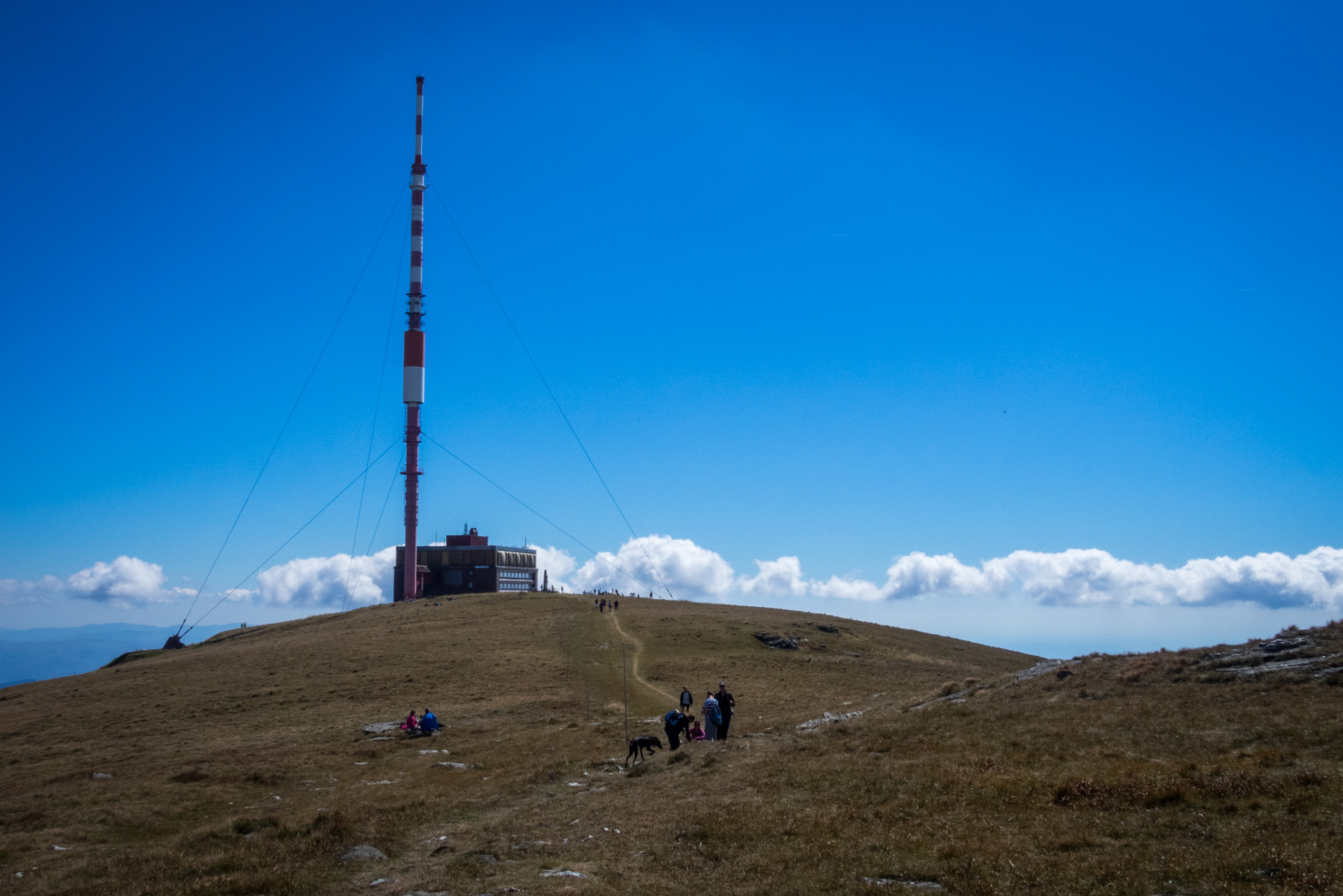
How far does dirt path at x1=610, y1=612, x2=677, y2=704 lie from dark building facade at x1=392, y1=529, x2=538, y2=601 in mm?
41427

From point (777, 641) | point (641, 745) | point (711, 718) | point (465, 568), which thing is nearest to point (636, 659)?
point (777, 641)

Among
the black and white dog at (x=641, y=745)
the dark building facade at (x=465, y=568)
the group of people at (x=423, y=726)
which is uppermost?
the dark building facade at (x=465, y=568)

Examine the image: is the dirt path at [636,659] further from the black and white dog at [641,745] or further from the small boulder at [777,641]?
the black and white dog at [641,745]

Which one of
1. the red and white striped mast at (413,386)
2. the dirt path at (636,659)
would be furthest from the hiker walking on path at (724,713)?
the red and white striped mast at (413,386)

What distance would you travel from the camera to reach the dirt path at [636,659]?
48281 millimetres

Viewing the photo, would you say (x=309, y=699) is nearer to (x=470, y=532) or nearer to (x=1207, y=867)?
(x=1207, y=867)

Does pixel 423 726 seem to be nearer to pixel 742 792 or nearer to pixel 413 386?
pixel 742 792

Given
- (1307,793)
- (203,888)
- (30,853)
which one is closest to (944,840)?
(1307,793)

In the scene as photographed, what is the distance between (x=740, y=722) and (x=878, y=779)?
1815cm

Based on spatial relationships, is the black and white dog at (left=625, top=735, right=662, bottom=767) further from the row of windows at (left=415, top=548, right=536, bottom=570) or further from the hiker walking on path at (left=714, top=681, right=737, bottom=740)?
the row of windows at (left=415, top=548, right=536, bottom=570)

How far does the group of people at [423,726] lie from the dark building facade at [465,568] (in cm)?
8241

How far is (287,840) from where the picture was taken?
19219 mm

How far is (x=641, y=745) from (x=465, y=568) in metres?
99.0

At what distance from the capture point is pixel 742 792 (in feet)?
65.4
